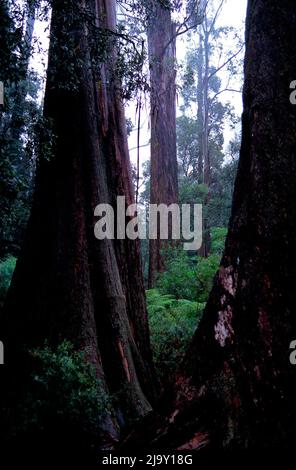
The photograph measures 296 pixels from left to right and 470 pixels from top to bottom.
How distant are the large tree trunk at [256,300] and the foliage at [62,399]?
68 cm

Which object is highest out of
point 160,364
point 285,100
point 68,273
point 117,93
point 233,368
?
point 117,93

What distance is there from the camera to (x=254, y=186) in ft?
9.30

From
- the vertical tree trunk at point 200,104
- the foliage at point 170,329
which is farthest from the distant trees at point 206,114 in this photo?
the foliage at point 170,329

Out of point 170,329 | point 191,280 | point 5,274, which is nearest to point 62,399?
point 170,329

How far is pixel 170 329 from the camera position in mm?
7117

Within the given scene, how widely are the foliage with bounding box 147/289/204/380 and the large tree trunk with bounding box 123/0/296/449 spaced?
361 centimetres

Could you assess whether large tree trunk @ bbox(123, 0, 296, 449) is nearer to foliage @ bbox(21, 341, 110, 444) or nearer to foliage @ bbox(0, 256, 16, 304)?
foliage @ bbox(21, 341, 110, 444)

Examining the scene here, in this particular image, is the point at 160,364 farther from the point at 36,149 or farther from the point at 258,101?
the point at 258,101

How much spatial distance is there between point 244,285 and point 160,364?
409 centimetres

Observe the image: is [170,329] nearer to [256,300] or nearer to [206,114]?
[256,300]

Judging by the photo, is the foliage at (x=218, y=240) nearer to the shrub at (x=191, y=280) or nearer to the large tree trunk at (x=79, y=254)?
the shrub at (x=191, y=280)

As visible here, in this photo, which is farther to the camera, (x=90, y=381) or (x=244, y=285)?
(x=90, y=381)

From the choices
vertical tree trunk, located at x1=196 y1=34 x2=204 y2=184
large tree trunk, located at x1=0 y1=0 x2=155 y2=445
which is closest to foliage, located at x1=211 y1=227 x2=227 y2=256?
large tree trunk, located at x1=0 y1=0 x2=155 y2=445
